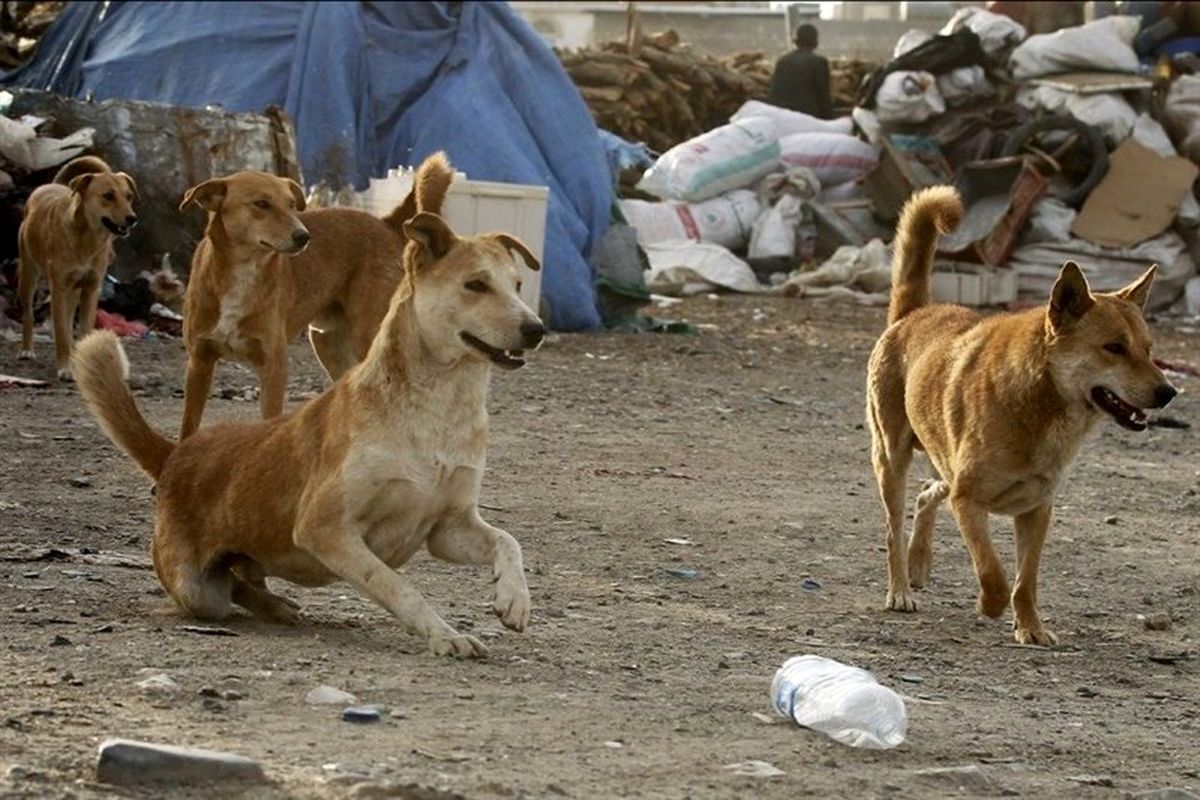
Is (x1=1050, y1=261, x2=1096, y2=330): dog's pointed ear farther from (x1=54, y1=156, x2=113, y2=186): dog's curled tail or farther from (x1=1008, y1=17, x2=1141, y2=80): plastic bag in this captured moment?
(x1=1008, y1=17, x2=1141, y2=80): plastic bag

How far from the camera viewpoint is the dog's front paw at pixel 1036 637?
657cm

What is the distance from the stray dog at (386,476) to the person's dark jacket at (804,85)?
645 inches

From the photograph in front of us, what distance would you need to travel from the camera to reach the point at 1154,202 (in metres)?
18.5

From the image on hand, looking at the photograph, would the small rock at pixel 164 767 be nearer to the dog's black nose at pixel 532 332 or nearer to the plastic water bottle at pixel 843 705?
the plastic water bottle at pixel 843 705

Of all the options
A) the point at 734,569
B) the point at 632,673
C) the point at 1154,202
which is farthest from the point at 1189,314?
the point at 632,673

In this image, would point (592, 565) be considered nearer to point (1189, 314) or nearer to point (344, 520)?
point (344, 520)

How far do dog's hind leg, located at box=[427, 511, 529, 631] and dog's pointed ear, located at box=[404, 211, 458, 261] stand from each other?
0.69 metres

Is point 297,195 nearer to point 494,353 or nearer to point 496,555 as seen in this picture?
point 494,353

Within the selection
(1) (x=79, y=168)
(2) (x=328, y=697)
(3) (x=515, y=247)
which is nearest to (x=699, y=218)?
(1) (x=79, y=168)

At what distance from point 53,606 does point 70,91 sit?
1098 centimetres

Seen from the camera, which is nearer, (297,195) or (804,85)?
(297,195)

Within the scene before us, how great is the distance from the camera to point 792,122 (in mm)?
20609

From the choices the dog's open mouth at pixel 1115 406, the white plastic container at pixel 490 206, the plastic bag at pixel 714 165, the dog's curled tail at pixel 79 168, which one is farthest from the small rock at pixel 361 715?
the plastic bag at pixel 714 165

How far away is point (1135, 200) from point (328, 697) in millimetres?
14837
